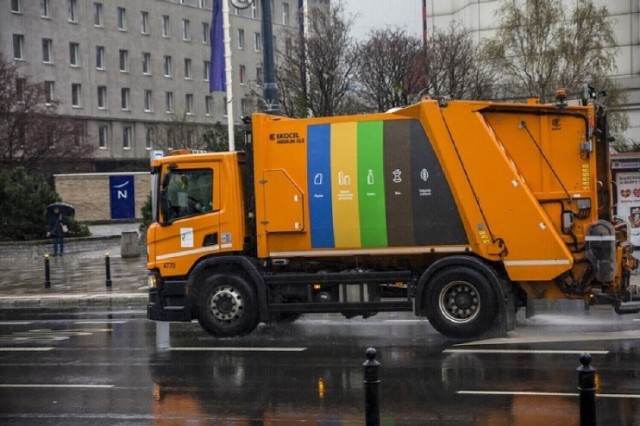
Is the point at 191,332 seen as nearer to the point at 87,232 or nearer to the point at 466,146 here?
the point at 466,146

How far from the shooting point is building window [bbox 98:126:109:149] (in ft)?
256

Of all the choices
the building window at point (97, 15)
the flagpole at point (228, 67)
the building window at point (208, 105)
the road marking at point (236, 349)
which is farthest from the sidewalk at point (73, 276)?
the building window at point (208, 105)

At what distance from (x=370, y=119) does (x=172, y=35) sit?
232 ft

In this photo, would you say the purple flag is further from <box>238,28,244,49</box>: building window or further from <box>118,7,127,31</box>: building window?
<box>238,28,244,49</box>: building window

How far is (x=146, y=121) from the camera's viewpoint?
8119cm

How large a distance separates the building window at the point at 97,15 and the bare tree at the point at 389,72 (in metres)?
50.2

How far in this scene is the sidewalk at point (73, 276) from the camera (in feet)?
76.9

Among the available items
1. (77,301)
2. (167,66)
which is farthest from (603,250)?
(167,66)

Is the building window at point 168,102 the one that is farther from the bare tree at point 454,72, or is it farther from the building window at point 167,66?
the bare tree at point 454,72

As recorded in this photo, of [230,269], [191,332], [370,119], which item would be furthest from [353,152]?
[191,332]

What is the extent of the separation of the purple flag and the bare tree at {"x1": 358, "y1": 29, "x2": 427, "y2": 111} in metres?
3.94

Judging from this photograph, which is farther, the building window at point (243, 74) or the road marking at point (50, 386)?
the building window at point (243, 74)

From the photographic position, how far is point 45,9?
74.3 m

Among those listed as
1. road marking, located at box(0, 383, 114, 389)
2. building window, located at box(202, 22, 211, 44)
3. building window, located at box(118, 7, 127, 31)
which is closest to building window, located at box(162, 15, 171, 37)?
building window, located at box(202, 22, 211, 44)
